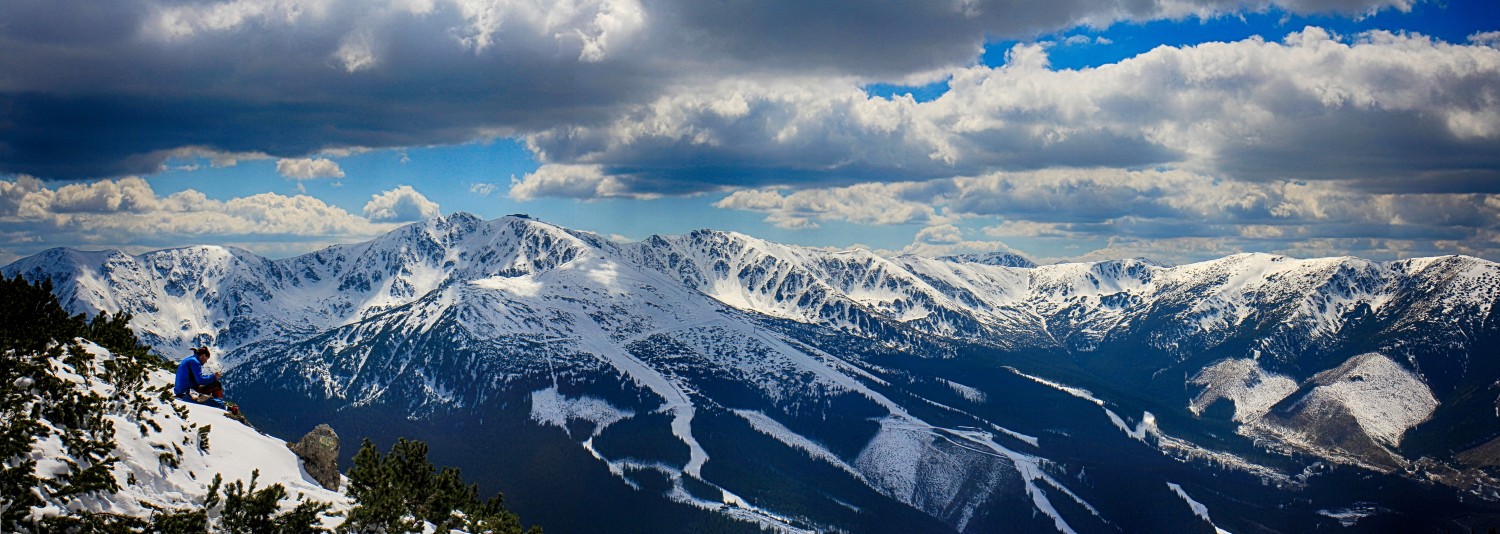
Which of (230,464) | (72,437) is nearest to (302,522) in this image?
(230,464)

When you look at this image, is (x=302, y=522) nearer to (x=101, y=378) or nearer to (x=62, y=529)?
(x=62, y=529)

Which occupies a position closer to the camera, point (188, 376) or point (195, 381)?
point (188, 376)

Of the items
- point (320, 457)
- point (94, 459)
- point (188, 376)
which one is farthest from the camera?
point (320, 457)

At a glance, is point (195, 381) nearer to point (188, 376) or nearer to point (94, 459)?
point (188, 376)

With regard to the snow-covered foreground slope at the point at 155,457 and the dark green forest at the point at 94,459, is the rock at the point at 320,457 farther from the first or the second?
the dark green forest at the point at 94,459

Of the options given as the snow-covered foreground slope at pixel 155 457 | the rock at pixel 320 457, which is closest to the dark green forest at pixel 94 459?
the snow-covered foreground slope at pixel 155 457

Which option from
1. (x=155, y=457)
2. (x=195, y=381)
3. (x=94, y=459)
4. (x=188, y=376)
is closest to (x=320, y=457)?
(x=195, y=381)

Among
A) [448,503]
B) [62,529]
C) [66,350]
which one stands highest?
[66,350]
